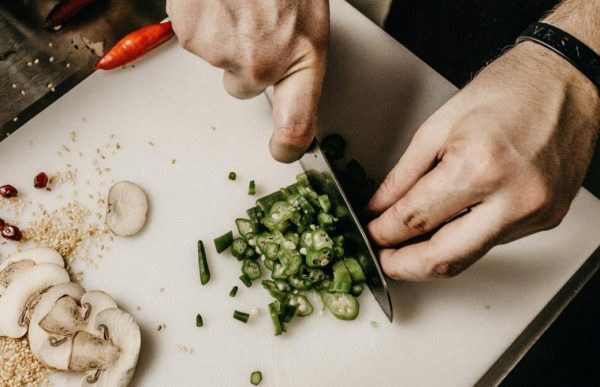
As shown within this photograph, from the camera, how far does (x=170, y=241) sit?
193 cm

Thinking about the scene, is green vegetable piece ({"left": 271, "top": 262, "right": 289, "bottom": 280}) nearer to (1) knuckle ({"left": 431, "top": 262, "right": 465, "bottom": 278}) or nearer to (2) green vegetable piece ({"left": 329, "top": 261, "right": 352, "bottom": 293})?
(2) green vegetable piece ({"left": 329, "top": 261, "right": 352, "bottom": 293})

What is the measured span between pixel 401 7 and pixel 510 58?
5.05 ft

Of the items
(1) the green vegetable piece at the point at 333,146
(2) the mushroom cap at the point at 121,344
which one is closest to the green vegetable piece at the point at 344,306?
(1) the green vegetable piece at the point at 333,146

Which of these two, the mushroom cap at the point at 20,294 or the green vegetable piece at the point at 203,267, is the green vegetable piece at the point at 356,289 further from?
the mushroom cap at the point at 20,294

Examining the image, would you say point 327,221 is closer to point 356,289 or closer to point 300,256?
point 300,256

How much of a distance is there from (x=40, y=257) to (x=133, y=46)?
2.85 ft

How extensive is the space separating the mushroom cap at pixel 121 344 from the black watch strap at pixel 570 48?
1.55 meters

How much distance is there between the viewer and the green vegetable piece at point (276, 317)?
1.78m

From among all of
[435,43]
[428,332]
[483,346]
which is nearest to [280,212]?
[428,332]

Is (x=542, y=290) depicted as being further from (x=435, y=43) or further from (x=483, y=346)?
(x=435, y=43)

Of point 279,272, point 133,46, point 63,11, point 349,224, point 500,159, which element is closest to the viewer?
point 500,159

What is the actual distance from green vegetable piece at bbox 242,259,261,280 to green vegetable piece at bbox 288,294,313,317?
0.50 ft

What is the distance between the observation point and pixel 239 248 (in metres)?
1.86

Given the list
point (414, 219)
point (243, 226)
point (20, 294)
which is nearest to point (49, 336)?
point (20, 294)
